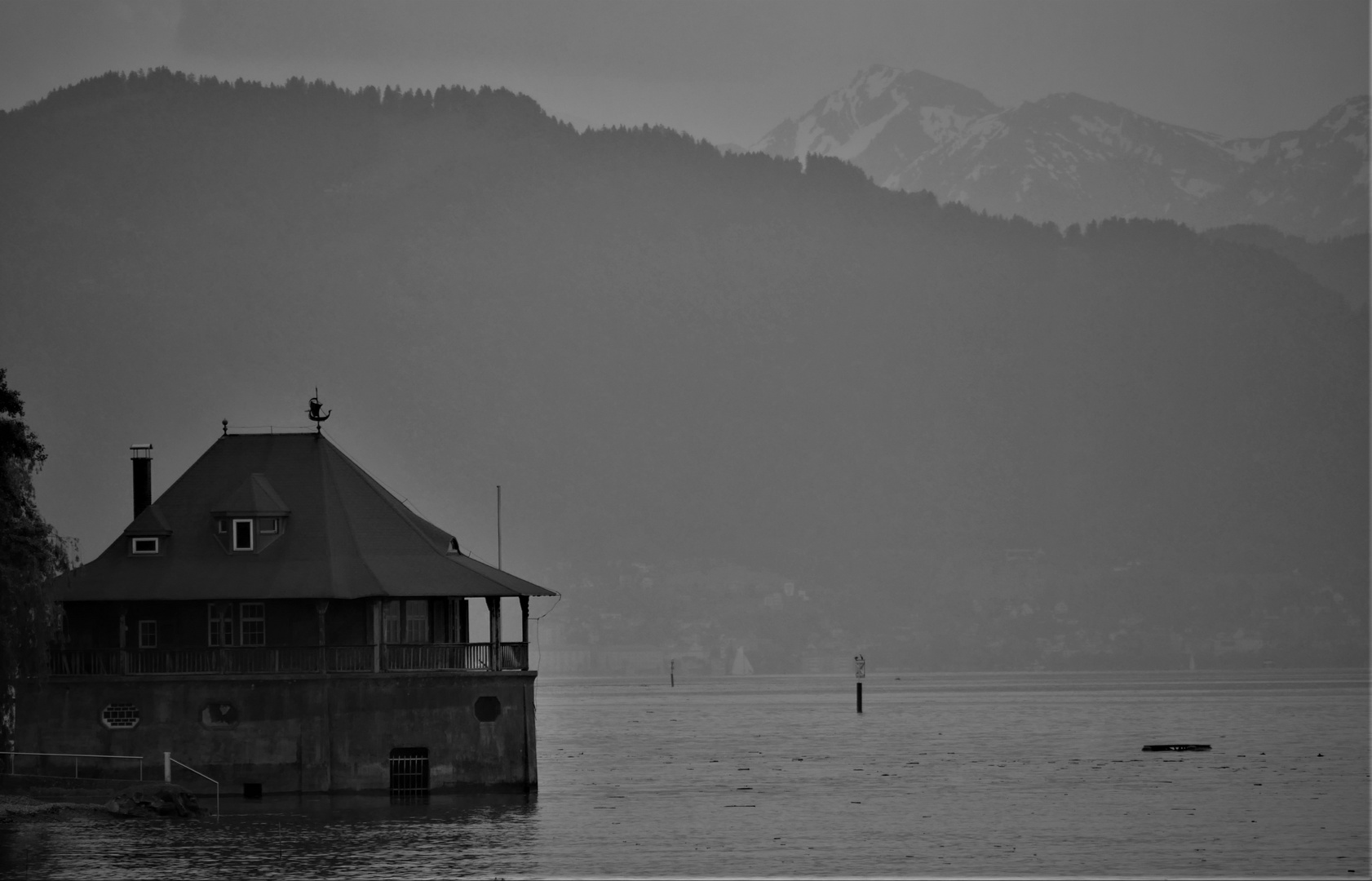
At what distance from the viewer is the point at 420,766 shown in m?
71.3

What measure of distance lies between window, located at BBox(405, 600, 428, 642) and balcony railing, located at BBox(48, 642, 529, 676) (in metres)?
1.74

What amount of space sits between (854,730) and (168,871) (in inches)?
3930

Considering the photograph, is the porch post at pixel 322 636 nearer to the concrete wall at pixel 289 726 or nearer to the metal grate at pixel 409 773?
the concrete wall at pixel 289 726

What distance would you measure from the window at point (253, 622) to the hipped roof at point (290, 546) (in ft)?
3.16

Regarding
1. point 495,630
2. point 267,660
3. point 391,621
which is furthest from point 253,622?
point 495,630

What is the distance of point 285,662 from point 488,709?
630 cm

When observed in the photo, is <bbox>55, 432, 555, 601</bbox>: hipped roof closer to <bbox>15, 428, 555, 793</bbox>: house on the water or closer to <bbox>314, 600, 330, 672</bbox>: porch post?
<bbox>15, 428, 555, 793</bbox>: house on the water

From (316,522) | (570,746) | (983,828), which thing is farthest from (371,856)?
(570,746)

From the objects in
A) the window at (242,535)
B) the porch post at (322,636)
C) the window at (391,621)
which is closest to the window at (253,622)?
the window at (242,535)

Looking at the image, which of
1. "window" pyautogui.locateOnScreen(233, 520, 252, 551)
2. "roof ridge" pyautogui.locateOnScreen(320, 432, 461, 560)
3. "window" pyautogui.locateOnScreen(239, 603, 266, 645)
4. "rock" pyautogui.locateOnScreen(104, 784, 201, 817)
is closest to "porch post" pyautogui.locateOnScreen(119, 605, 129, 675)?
"window" pyautogui.locateOnScreen(239, 603, 266, 645)

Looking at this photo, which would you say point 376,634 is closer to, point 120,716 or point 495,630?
point 495,630

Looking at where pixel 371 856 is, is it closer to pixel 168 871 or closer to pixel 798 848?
pixel 168 871

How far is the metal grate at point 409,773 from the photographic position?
234ft

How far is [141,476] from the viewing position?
8138cm
